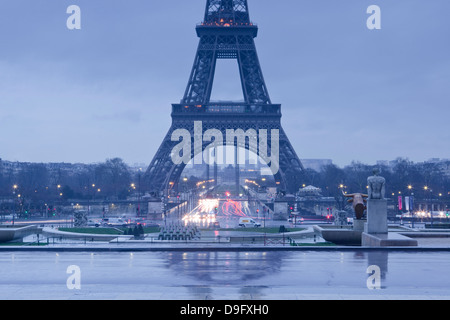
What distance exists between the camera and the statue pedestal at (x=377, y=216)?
2650cm

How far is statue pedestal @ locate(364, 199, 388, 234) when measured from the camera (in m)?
26.5

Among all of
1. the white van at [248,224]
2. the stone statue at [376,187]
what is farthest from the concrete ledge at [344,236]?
the white van at [248,224]

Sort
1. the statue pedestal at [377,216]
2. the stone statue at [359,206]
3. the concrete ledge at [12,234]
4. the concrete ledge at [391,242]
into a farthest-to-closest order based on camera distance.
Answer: the stone statue at [359,206]
the concrete ledge at [12,234]
the statue pedestal at [377,216]
the concrete ledge at [391,242]

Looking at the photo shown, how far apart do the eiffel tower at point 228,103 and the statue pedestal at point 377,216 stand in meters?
57.5

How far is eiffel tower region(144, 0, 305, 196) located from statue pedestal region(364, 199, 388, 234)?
57.5 metres

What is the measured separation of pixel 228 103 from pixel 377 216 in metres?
64.2

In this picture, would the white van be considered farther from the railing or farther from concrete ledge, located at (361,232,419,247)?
the railing

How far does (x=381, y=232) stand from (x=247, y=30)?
67.0 metres

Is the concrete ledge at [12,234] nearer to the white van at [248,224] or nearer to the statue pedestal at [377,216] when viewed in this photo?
the statue pedestal at [377,216]

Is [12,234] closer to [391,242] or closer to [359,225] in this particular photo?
[359,225]

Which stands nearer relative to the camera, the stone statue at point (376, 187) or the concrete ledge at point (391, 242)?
the concrete ledge at point (391, 242)

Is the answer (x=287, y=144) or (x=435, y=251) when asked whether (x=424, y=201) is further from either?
(x=435, y=251)

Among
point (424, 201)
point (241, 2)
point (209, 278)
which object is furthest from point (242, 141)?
point (209, 278)

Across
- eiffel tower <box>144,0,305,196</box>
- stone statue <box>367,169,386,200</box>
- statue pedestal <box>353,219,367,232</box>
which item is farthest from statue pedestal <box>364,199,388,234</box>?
eiffel tower <box>144,0,305,196</box>
